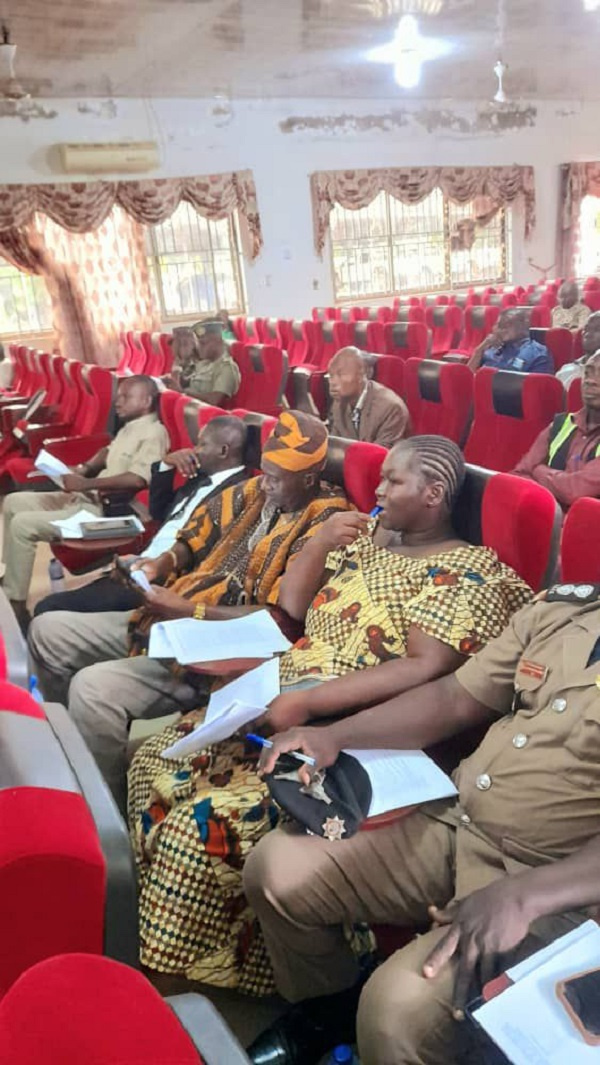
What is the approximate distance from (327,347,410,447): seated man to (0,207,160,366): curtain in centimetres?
562

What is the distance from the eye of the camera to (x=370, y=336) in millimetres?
6359

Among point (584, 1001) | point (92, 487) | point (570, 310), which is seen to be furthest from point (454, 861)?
point (570, 310)

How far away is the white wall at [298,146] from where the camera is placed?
27.8 feet

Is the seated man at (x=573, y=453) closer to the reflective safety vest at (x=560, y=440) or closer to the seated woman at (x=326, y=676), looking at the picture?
the reflective safety vest at (x=560, y=440)

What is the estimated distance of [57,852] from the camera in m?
0.68

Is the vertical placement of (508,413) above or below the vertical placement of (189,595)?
above

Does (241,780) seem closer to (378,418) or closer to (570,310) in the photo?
(378,418)

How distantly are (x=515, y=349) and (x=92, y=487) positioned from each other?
2783mm

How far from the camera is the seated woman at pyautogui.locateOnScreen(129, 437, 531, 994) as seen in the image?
148 centimetres

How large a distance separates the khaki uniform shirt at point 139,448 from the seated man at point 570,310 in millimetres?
3743

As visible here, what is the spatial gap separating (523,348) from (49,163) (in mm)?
5882

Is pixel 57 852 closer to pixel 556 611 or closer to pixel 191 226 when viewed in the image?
pixel 556 611

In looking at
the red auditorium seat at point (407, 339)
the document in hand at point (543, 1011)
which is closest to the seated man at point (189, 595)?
the document in hand at point (543, 1011)

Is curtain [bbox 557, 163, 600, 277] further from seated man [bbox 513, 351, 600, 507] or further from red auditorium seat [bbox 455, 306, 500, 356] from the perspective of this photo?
seated man [bbox 513, 351, 600, 507]
